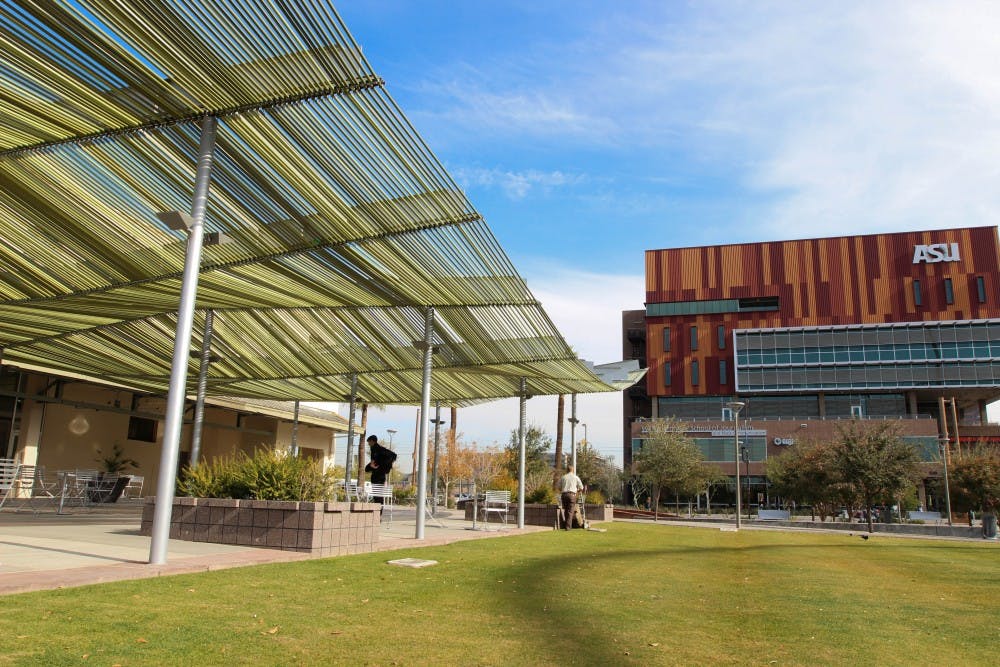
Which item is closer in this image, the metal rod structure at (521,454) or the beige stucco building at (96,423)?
the metal rod structure at (521,454)

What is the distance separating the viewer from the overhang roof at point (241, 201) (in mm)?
7047

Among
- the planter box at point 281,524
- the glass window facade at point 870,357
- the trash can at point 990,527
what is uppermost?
the glass window facade at point 870,357

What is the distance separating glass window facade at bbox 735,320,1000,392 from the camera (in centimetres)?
5947

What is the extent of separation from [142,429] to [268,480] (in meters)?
22.2

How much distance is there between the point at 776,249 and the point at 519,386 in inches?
2173

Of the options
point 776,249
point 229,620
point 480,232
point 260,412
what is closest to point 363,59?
point 480,232

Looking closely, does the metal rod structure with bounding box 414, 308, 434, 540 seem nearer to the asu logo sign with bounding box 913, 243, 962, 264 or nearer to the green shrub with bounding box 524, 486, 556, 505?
the green shrub with bounding box 524, 486, 556, 505

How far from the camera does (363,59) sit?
7211 mm

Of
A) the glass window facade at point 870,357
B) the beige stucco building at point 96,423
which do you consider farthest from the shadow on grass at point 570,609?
the glass window facade at point 870,357

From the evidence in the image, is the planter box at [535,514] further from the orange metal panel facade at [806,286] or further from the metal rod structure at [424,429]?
the orange metal panel facade at [806,286]

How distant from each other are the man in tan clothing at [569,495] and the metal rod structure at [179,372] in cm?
1243

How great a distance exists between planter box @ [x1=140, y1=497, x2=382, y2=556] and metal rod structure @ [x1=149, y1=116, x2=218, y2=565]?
1756 millimetres

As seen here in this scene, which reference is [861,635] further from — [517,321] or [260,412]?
[260,412]

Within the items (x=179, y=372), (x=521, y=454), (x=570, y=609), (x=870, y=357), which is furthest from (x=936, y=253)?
(x=179, y=372)
